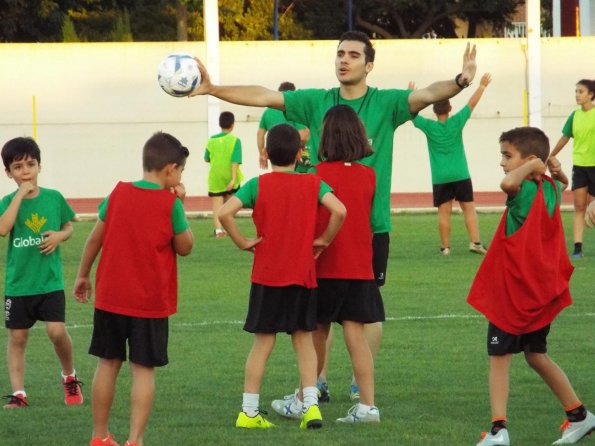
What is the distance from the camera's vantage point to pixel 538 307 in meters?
6.71

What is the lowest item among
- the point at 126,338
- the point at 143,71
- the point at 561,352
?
the point at 561,352

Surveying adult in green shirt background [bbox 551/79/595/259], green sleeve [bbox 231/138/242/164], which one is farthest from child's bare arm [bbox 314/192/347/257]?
green sleeve [bbox 231/138/242/164]

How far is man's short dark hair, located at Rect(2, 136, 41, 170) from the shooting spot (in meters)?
7.90

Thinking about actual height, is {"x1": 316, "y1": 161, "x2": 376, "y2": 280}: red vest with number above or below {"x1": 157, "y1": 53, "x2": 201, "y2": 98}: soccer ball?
below

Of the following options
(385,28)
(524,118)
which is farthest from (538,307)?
(385,28)

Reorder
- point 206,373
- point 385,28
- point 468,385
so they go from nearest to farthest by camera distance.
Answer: point 468,385, point 206,373, point 385,28

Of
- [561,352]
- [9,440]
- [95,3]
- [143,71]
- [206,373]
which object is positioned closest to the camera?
[9,440]

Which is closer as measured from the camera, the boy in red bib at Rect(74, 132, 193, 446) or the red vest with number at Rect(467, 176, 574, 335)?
the boy in red bib at Rect(74, 132, 193, 446)

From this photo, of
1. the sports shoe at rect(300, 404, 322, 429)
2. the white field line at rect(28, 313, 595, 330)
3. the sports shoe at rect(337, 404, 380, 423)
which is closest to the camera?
the sports shoe at rect(300, 404, 322, 429)

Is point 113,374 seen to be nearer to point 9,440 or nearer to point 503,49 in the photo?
point 9,440

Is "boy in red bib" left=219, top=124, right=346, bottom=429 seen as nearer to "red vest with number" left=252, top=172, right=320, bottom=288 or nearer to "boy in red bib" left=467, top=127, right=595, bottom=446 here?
"red vest with number" left=252, top=172, right=320, bottom=288

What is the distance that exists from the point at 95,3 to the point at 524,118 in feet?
58.2

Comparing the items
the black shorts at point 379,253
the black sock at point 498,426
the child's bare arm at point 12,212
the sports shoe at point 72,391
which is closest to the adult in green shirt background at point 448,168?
the black shorts at point 379,253

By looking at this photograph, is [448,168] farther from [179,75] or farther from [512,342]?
[512,342]
